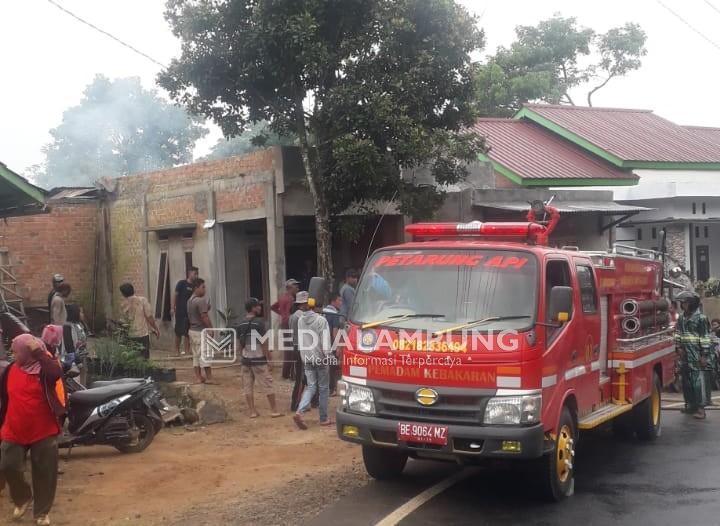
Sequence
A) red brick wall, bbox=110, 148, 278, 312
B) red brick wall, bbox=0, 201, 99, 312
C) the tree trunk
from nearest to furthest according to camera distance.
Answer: the tree trunk, red brick wall, bbox=110, 148, 278, 312, red brick wall, bbox=0, 201, 99, 312

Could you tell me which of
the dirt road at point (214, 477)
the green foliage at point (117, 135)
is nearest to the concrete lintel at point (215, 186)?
the dirt road at point (214, 477)

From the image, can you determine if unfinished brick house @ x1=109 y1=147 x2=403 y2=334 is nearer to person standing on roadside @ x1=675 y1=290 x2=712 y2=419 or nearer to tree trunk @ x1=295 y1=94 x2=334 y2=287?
tree trunk @ x1=295 y1=94 x2=334 y2=287

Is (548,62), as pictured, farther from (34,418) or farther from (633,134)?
(34,418)

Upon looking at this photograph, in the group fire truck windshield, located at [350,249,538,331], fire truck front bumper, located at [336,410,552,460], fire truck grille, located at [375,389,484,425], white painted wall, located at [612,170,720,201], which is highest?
white painted wall, located at [612,170,720,201]

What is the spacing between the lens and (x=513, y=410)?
19.5 ft

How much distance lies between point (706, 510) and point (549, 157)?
16.5m

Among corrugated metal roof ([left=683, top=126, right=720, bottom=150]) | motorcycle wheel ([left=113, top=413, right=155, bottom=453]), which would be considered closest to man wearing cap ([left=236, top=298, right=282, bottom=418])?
motorcycle wheel ([left=113, top=413, right=155, bottom=453])

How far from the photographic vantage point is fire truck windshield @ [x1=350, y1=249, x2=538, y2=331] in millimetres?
6320

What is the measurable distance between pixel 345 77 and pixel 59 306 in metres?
5.49

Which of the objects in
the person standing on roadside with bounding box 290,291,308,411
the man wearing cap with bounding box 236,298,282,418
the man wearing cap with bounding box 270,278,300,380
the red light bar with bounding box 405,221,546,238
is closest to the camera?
the red light bar with bounding box 405,221,546,238

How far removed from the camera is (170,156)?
133 ft

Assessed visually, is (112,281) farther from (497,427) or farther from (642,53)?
(642,53)

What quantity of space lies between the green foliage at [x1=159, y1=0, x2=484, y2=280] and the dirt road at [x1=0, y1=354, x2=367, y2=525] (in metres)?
4.19

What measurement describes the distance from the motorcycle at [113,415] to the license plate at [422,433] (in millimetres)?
3504
